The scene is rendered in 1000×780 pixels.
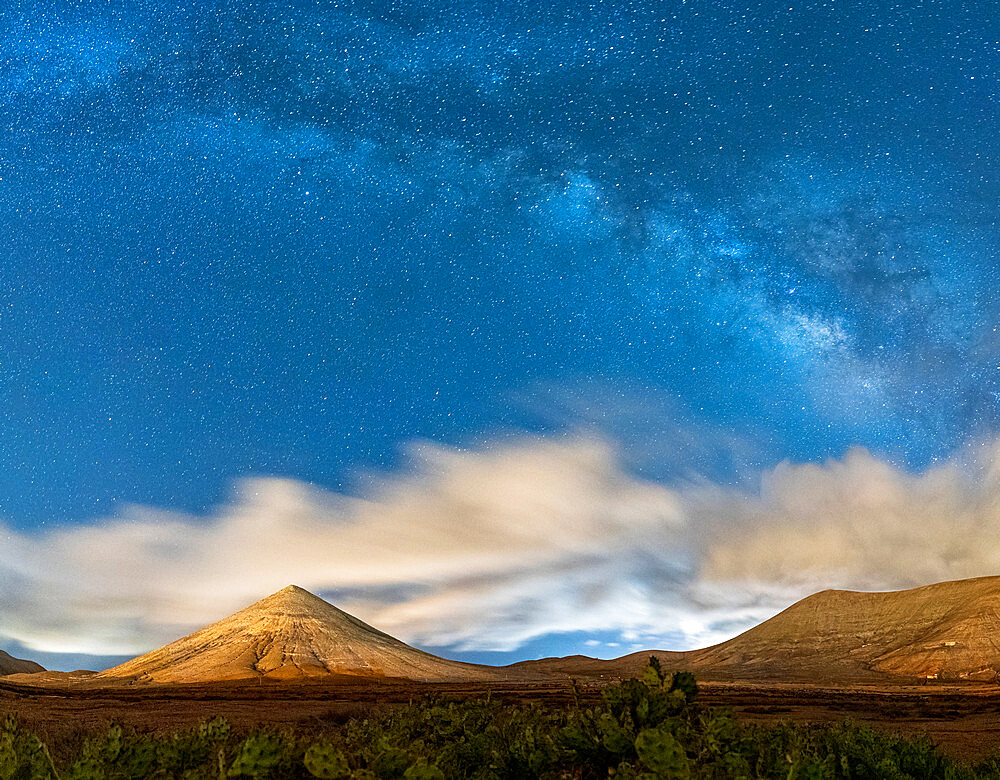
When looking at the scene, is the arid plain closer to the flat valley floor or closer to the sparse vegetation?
the flat valley floor

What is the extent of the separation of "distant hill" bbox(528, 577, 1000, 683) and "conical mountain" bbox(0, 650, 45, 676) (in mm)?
116442

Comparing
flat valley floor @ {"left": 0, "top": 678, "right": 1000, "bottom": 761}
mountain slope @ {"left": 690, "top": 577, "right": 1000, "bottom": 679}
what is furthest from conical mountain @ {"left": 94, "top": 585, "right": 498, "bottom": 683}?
mountain slope @ {"left": 690, "top": 577, "right": 1000, "bottom": 679}

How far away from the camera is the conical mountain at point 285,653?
8362 cm

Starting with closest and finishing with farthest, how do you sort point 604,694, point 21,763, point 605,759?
point 21,763
point 605,759
point 604,694

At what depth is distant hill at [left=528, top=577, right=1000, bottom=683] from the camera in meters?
88.6

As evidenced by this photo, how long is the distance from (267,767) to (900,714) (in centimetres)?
4214

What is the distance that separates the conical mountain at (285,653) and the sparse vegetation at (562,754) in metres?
79.5

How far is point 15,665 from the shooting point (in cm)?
15062

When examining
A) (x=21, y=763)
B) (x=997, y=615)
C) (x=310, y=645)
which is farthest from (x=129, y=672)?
(x=997, y=615)

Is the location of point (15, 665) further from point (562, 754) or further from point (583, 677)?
point (562, 754)

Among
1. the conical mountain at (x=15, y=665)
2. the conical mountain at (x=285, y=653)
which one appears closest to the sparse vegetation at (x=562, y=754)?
the conical mountain at (x=285, y=653)

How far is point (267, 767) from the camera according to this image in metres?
5.96

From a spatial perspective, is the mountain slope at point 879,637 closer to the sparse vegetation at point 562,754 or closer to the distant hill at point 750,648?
the distant hill at point 750,648

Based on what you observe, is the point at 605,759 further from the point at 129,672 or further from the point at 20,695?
the point at 129,672
